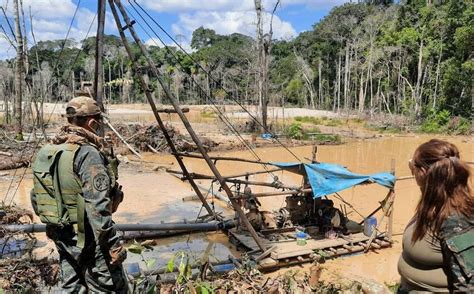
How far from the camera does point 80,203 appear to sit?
3020 millimetres

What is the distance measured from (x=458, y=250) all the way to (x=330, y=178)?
6485mm

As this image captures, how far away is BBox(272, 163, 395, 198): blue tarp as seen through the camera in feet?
26.9

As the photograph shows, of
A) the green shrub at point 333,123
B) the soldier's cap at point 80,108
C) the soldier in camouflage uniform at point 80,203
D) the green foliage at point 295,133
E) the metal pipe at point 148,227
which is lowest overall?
the metal pipe at point 148,227

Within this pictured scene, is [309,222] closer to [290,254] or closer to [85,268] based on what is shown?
[290,254]

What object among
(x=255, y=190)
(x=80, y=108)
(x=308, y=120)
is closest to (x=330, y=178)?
(x=255, y=190)

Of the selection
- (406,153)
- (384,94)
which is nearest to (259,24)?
(406,153)

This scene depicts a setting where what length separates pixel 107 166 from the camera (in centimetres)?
321

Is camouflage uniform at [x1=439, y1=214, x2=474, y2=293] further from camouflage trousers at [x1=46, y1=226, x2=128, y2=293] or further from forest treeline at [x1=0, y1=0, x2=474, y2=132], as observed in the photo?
forest treeline at [x1=0, y1=0, x2=474, y2=132]

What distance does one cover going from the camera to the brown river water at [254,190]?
7992mm

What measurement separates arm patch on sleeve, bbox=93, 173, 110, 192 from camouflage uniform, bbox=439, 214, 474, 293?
2114mm

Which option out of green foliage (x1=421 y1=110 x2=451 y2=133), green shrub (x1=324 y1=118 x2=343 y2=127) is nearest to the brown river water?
green foliage (x1=421 y1=110 x2=451 y2=133)

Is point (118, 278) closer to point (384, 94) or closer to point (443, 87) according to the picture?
point (443, 87)

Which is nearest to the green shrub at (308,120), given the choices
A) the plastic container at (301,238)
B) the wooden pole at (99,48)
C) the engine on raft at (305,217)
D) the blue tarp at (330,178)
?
the engine on raft at (305,217)

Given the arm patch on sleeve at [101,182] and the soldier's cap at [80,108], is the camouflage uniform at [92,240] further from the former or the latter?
the soldier's cap at [80,108]
